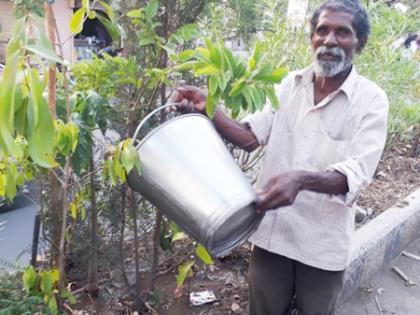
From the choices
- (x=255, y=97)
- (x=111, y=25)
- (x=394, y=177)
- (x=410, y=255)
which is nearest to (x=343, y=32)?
(x=255, y=97)

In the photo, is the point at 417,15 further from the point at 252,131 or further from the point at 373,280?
the point at 252,131

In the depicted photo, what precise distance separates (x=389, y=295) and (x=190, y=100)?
2.19m

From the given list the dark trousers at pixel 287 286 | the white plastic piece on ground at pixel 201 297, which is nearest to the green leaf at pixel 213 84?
the dark trousers at pixel 287 286

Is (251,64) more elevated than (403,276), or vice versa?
(251,64)

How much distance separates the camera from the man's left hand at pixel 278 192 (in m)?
1.31

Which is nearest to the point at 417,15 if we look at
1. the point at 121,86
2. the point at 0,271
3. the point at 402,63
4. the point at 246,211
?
the point at 402,63

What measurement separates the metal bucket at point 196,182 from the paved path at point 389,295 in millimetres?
1855

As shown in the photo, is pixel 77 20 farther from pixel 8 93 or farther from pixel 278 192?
pixel 278 192

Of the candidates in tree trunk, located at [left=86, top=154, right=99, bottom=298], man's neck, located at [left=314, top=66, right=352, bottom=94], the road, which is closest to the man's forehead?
man's neck, located at [left=314, top=66, right=352, bottom=94]

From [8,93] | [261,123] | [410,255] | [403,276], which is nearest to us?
[8,93]

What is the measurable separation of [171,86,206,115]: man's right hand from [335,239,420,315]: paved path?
1.81 meters

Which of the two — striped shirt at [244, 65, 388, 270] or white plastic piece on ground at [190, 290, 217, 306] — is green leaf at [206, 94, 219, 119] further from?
white plastic piece on ground at [190, 290, 217, 306]

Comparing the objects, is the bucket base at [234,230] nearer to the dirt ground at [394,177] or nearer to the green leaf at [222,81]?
the green leaf at [222,81]

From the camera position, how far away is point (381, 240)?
3.17 m
